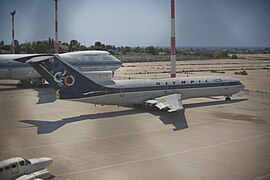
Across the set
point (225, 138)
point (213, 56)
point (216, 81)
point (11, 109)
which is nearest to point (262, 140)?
point (225, 138)

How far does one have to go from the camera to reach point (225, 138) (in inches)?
551

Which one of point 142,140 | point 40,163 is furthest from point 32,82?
point 40,163

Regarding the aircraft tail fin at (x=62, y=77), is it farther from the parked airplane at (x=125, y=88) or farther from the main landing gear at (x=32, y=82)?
the main landing gear at (x=32, y=82)

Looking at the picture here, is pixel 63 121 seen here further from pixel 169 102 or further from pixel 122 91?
pixel 169 102

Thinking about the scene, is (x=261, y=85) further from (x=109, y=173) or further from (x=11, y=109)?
(x=109, y=173)

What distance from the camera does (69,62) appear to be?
102 ft

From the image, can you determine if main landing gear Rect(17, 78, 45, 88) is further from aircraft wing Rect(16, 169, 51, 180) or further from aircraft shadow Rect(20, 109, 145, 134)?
aircraft wing Rect(16, 169, 51, 180)

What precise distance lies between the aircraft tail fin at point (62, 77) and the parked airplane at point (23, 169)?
8.95 metres

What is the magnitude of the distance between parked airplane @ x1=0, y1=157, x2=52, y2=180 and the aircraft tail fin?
8.95 metres

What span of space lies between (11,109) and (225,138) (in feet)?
41.9

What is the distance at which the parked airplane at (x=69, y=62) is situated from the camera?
3005 centimetres

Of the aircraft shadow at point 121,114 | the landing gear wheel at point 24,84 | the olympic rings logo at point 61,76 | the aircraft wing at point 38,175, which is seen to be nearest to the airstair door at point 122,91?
the aircraft shadow at point 121,114

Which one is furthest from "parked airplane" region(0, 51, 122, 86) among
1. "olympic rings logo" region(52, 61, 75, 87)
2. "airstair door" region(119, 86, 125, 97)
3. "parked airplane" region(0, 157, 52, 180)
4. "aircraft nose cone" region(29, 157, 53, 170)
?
"parked airplane" region(0, 157, 52, 180)

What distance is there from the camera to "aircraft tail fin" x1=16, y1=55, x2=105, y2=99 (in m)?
17.9
